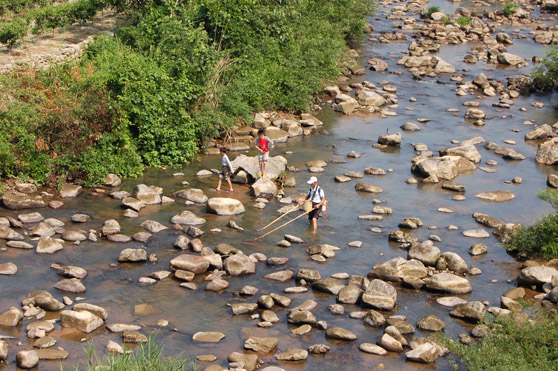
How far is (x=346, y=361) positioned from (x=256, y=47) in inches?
622

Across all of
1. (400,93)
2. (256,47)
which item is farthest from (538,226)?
(400,93)

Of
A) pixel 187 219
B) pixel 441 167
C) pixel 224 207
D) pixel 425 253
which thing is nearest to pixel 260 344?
pixel 425 253

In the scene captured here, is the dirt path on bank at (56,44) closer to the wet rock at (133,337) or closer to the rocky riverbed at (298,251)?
the rocky riverbed at (298,251)

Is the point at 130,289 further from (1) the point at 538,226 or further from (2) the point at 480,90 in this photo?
(2) the point at 480,90

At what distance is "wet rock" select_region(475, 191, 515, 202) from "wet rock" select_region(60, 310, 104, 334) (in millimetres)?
11651

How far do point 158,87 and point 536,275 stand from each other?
452 inches

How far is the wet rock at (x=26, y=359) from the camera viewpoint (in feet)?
34.9

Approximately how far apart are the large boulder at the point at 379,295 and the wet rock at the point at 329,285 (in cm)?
62

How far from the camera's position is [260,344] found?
11.7 m

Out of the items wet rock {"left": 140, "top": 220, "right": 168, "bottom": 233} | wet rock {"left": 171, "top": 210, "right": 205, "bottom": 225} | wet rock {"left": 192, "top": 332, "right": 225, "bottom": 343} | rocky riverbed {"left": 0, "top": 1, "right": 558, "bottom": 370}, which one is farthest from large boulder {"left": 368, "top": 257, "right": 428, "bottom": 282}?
wet rock {"left": 140, "top": 220, "right": 168, "bottom": 233}

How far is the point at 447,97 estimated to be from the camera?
1158 inches

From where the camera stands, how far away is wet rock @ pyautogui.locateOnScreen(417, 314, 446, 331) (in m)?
12.7

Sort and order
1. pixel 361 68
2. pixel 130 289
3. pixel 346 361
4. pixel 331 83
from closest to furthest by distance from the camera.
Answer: pixel 346 361, pixel 130 289, pixel 331 83, pixel 361 68

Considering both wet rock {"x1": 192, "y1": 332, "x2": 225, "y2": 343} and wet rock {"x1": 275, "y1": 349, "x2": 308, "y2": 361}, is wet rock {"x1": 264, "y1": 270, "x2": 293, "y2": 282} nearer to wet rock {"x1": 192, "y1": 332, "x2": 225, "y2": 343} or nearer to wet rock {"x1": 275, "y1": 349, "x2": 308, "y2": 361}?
wet rock {"x1": 192, "y1": 332, "x2": 225, "y2": 343}
